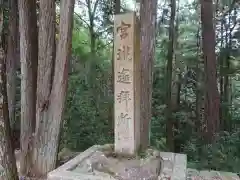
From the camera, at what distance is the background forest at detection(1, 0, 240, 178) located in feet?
21.5

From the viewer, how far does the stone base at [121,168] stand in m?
2.74

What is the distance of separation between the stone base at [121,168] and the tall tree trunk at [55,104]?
83cm

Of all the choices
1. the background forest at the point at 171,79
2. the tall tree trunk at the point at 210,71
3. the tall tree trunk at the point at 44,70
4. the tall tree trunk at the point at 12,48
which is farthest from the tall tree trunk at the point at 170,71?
the tall tree trunk at the point at 44,70

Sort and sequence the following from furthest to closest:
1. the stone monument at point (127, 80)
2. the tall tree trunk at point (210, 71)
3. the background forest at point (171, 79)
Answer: the background forest at point (171, 79) < the tall tree trunk at point (210, 71) < the stone monument at point (127, 80)

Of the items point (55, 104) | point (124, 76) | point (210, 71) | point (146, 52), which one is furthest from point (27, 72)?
point (210, 71)

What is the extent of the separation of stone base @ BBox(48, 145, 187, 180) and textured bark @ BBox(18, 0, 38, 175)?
145cm

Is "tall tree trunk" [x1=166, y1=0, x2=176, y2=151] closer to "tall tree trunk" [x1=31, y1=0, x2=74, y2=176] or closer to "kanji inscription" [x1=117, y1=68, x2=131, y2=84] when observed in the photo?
"tall tree trunk" [x1=31, y1=0, x2=74, y2=176]

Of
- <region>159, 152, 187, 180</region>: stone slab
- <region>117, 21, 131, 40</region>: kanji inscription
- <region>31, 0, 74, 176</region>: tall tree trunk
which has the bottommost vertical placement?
<region>159, 152, 187, 180</region>: stone slab

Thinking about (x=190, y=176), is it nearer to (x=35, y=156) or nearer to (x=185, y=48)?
(x=35, y=156)

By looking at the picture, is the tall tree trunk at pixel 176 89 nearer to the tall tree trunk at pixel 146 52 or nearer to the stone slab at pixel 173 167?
the tall tree trunk at pixel 146 52

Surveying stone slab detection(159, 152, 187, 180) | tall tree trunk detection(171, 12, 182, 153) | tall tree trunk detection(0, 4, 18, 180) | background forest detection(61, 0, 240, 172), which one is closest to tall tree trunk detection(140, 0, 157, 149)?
stone slab detection(159, 152, 187, 180)

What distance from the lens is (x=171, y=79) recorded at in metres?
8.52

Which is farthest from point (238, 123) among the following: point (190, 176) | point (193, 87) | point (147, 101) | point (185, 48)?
point (147, 101)

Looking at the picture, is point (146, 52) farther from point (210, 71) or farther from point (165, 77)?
point (165, 77)
